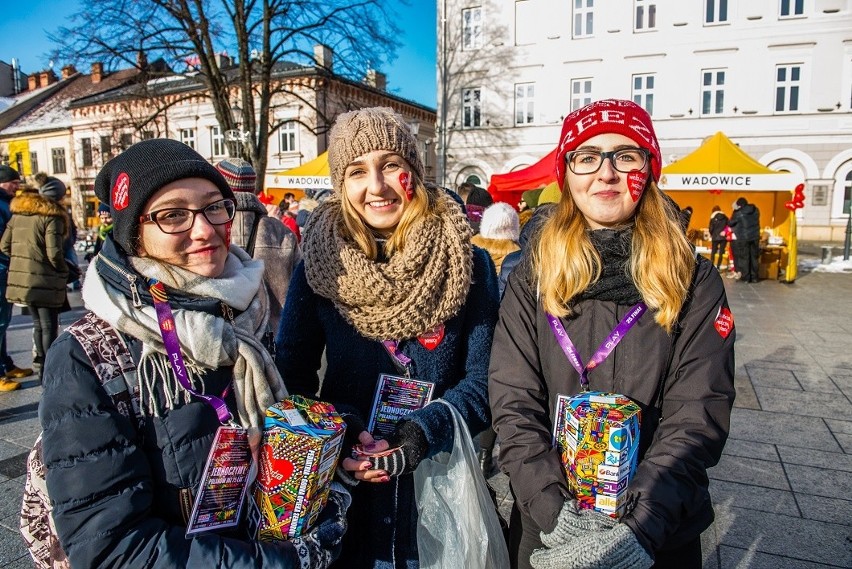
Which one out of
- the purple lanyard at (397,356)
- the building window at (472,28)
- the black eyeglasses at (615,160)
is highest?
the building window at (472,28)

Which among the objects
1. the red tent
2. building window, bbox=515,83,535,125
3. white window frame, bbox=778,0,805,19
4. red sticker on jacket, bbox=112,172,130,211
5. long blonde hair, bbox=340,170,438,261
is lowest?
long blonde hair, bbox=340,170,438,261

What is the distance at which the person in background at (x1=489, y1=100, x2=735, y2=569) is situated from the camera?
141 centimetres

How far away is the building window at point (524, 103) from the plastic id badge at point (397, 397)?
2535cm

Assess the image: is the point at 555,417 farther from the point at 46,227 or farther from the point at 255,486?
the point at 46,227

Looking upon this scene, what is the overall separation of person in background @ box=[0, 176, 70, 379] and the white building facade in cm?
2211

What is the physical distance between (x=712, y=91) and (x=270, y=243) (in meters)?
24.1

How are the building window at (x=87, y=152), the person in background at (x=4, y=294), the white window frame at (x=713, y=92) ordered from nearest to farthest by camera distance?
the person in background at (x=4, y=294) → the white window frame at (x=713, y=92) → the building window at (x=87, y=152)

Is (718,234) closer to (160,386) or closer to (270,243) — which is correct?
(270,243)

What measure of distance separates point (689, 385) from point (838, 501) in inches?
103

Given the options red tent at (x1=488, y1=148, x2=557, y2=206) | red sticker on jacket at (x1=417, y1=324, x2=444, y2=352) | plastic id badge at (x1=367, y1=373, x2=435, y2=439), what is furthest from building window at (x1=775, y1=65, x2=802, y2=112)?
plastic id badge at (x1=367, y1=373, x2=435, y2=439)

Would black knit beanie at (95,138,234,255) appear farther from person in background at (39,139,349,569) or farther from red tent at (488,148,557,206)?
red tent at (488,148,557,206)

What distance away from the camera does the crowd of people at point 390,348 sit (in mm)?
1225

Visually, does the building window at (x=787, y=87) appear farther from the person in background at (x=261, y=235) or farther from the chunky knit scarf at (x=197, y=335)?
the chunky knit scarf at (x=197, y=335)

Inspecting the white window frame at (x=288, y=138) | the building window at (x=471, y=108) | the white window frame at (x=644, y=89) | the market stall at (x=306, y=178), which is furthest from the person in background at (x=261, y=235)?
the white window frame at (x=288, y=138)
